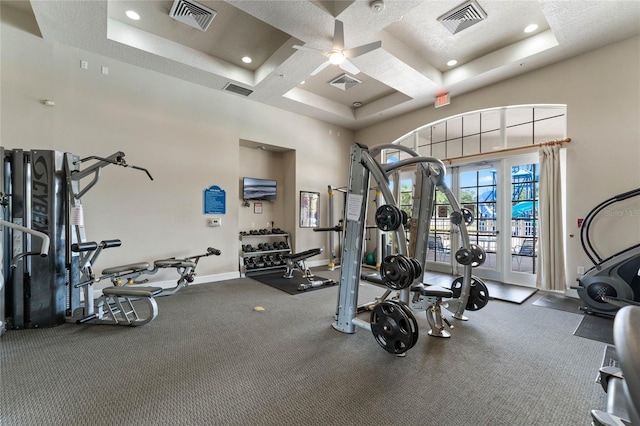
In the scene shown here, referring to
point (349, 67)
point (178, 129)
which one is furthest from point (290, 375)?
point (349, 67)

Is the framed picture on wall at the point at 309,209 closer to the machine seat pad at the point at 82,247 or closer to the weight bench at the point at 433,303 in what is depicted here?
the weight bench at the point at 433,303

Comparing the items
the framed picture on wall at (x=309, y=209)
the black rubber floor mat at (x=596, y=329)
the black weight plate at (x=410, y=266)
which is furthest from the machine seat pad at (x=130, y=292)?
the black rubber floor mat at (x=596, y=329)

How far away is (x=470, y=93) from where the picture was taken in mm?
5441

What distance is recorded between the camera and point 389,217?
249 cm

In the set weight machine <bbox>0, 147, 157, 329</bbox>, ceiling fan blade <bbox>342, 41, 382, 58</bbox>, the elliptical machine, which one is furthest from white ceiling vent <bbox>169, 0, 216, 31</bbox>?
the elliptical machine

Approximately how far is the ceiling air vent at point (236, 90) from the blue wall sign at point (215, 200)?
6.35ft

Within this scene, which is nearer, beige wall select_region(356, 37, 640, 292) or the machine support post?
the machine support post

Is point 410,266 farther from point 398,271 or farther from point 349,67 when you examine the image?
point 349,67

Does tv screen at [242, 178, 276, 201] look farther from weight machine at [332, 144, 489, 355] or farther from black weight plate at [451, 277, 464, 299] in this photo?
black weight plate at [451, 277, 464, 299]

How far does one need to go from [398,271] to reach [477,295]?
1.76m

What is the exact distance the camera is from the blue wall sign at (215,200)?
208 inches

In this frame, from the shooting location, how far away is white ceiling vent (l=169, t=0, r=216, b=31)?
3424 millimetres

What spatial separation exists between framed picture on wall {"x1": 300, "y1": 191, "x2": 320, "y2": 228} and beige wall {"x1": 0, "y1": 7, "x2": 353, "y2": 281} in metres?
1.30

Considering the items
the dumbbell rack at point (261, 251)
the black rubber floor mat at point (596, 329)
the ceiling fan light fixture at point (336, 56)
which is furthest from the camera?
the dumbbell rack at point (261, 251)
